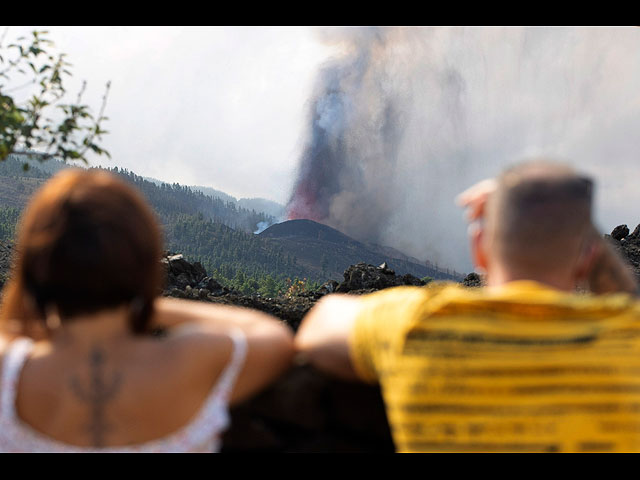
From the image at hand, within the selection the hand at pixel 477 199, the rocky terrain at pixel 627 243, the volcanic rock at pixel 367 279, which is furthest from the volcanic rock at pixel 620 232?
the hand at pixel 477 199

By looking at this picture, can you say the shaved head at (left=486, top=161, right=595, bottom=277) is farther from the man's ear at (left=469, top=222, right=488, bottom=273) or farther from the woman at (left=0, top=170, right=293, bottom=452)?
the woman at (left=0, top=170, right=293, bottom=452)

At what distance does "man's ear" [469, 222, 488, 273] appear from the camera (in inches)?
82.3

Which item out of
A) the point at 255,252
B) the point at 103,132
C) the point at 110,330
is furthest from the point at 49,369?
the point at 255,252

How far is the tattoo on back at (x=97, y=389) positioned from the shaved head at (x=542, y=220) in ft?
3.97

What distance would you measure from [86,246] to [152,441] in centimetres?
60

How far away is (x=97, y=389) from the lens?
1825mm

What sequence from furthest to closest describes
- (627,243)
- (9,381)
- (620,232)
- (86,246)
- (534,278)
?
1. (620,232)
2. (627,243)
3. (534,278)
4. (9,381)
5. (86,246)

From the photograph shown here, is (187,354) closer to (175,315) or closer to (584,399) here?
(175,315)

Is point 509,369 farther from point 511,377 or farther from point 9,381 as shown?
point 9,381

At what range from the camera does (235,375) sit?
6.16 ft

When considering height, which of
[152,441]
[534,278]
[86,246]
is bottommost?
[152,441]

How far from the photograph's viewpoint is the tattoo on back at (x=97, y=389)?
1.82m

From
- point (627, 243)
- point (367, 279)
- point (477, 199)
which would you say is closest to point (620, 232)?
point (627, 243)

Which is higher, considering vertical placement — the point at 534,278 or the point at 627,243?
the point at 627,243
